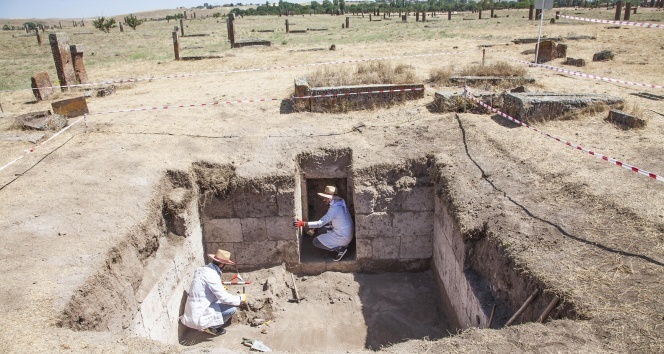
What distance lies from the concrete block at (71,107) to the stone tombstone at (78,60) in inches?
175

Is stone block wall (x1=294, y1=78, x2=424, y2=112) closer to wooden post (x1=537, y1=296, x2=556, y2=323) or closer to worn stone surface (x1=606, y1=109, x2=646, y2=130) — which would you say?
worn stone surface (x1=606, y1=109, x2=646, y2=130)

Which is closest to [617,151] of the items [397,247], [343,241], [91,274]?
[397,247]

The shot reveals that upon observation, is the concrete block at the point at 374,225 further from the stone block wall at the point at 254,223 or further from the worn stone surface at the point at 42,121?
the worn stone surface at the point at 42,121

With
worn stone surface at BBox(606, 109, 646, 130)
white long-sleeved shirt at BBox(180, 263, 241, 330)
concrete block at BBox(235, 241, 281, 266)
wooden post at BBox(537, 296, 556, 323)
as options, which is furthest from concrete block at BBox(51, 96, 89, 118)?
worn stone surface at BBox(606, 109, 646, 130)

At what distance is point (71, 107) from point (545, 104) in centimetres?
1118

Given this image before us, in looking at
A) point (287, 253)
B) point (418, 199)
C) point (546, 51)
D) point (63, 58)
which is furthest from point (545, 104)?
point (63, 58)

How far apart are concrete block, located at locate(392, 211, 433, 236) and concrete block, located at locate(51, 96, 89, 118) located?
840 centimetres

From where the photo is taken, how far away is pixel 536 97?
9.74m

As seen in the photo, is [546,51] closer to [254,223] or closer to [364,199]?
[364,199]

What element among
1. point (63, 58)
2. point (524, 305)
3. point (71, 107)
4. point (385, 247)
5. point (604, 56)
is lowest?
point (385, 247)

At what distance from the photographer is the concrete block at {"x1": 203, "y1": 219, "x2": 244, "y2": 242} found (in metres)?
8.84

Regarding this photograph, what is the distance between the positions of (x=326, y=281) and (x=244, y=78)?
29.5ft

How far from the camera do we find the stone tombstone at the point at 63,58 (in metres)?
14.3

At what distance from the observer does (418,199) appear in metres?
8.70
